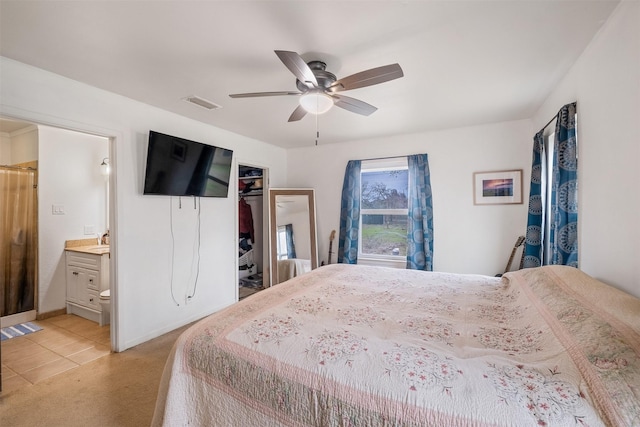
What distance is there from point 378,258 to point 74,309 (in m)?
4.10

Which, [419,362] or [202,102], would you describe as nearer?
[419,362]

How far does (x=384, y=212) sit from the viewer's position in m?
4.18

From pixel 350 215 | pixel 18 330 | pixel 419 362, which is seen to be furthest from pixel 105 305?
pixel 419 362

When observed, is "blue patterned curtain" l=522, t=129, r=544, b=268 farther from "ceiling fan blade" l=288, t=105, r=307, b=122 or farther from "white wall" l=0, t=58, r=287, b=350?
"white wall" l=0, t=58, r=287, b=350

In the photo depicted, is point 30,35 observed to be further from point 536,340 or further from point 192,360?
point 536,340

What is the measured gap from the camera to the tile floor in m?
2.22

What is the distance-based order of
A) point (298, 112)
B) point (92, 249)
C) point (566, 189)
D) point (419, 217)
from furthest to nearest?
point (419, 217) < point (92, 249) < point (298, 112) < point (566, 189)

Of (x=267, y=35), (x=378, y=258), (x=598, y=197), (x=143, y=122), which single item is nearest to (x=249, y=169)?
(x=143, y=122)

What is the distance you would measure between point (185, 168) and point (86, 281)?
6.28 ft

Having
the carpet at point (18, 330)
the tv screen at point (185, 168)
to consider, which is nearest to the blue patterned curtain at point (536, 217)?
the tv screen at point (185, 168)

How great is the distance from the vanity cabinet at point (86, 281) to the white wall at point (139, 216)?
93 centimetres

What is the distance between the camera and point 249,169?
5016mm

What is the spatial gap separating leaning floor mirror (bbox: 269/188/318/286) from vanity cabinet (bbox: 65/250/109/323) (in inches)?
82.0

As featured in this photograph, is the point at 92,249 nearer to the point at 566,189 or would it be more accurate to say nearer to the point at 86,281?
the point at 86,281
